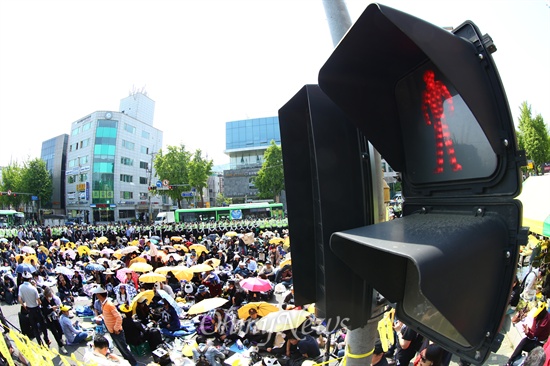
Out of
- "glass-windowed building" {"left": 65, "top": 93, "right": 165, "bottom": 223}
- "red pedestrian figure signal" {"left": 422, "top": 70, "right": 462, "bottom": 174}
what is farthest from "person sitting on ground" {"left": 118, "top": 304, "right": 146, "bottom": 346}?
"glass-windowed building" {"left": 65, "top": 93, "right": 165, "bottom": 223}

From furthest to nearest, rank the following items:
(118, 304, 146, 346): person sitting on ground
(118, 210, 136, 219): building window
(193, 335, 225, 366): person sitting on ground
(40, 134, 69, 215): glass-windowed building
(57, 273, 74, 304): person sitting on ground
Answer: (40, 134, 69, 215): glass-windowed building, (118, 210, 136, 219): building window, (57, 273, 74, 304): person sitting on ground, (118, 304, 146, 346): person sitting on ground, (193, 335, 225, 366): person sitting on ground

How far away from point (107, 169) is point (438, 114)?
66.2m

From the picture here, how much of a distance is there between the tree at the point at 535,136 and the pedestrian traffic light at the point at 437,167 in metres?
42.1

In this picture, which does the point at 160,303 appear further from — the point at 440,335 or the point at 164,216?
the point at 164,216

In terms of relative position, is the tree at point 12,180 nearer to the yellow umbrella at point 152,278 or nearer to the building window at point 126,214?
the building window at point 126,214

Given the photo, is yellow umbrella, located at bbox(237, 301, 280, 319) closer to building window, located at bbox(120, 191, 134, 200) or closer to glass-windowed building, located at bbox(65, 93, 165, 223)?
glass-windowed building, located at bbox(65, 93, 165, 223)

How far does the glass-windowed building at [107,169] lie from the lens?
5850cm

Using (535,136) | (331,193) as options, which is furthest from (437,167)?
(535,136)

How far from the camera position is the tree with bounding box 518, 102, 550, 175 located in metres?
34.8

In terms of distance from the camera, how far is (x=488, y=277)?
3.43 feet

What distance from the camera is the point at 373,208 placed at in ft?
5.02

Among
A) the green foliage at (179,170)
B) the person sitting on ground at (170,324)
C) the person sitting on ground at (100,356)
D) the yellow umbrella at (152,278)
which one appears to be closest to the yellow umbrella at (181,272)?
the yellow umbrella at (152,278)

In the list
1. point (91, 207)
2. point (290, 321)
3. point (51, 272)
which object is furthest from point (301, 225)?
point (91, 207)

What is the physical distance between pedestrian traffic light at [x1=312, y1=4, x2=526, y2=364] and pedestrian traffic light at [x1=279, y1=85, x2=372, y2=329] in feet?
0.13
